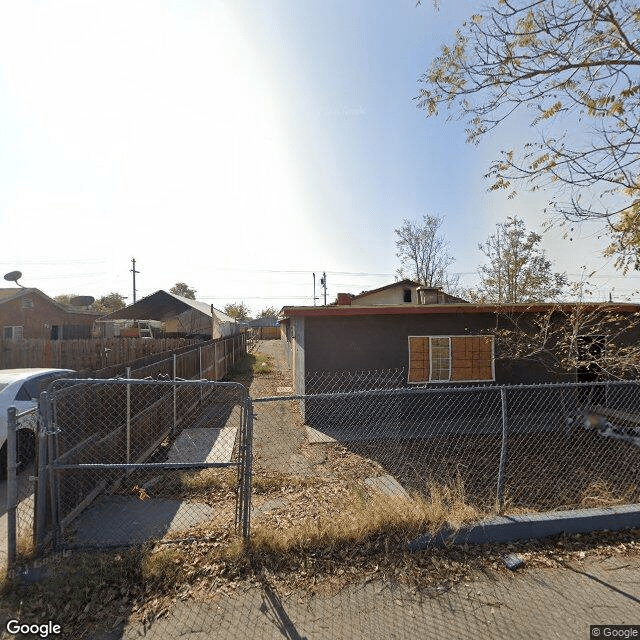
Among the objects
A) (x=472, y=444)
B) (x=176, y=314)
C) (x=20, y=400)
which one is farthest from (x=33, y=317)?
(x=472, y=444)

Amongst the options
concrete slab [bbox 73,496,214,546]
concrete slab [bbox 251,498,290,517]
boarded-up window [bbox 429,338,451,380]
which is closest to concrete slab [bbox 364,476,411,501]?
concrete slab [bbox 251,498,290,517]

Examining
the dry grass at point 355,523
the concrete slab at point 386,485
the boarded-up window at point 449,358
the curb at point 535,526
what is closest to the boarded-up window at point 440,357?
the boarded-up window at point 449,358

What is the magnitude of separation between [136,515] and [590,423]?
355 inches

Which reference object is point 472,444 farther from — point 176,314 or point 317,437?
point 176,314

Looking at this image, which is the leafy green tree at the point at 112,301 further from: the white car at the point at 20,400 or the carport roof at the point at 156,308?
the white car at the point at 20,400

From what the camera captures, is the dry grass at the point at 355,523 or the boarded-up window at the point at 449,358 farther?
the boarded-up window at the point at 449,358

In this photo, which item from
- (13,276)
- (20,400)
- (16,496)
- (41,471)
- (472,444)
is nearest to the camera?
(16,496)

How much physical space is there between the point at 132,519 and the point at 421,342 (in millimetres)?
6838

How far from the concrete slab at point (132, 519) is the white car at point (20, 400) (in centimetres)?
186

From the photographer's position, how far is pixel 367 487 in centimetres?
515

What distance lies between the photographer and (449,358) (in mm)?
8906

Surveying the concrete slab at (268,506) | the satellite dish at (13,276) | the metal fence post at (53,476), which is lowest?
the concrete slab at (268,506)

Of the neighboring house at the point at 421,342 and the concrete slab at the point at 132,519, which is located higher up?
the neighboring house at the point at 421,342

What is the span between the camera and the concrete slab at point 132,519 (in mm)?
3646
